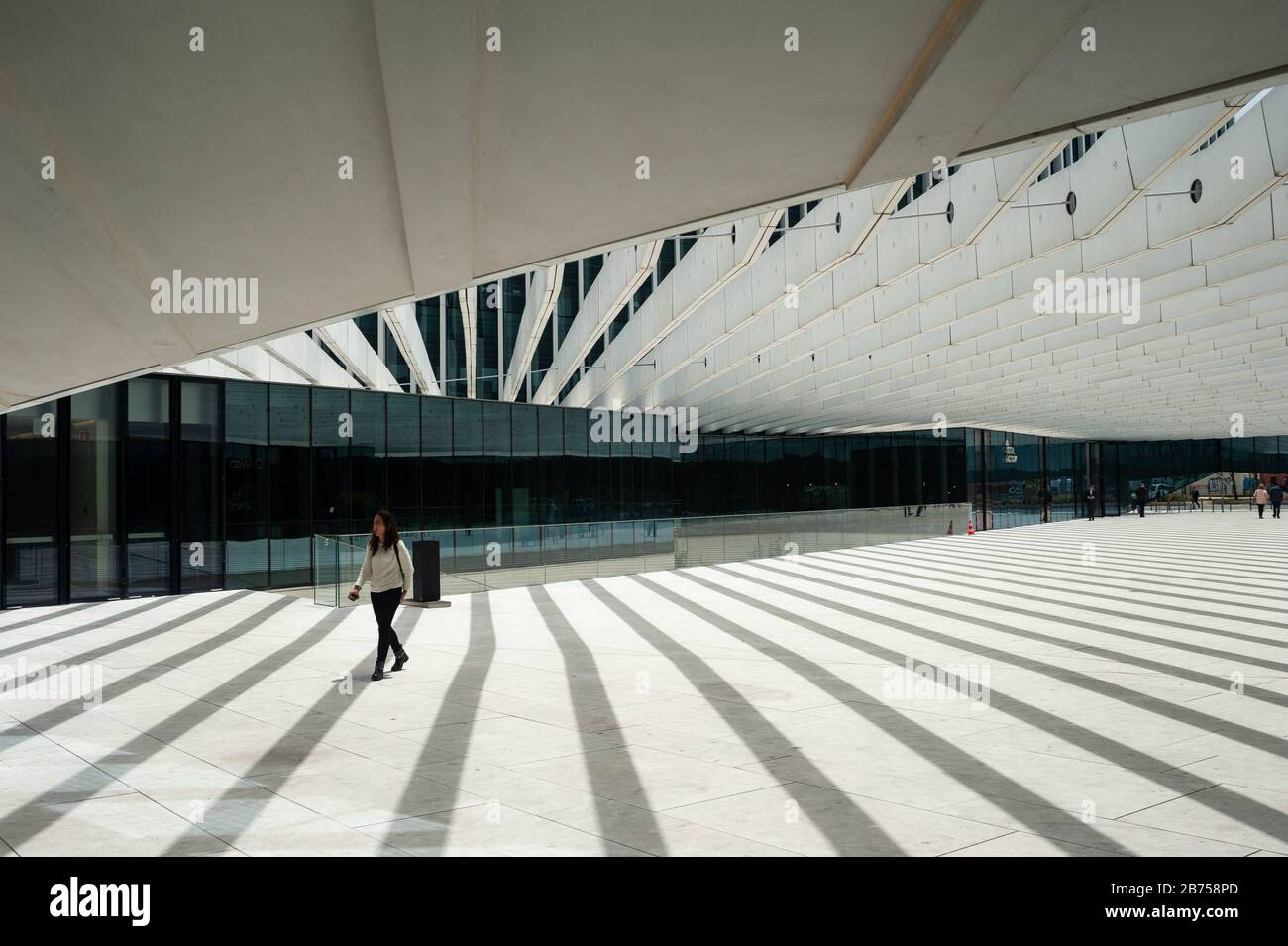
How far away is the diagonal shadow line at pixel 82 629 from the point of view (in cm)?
1204

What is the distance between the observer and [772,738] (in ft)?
22.8

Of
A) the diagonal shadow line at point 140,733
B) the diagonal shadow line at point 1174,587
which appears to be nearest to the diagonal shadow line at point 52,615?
the diagonal shadow line at point 140,733

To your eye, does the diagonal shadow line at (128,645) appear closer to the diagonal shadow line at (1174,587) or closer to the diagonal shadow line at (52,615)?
the diagonal shadow line at (52,615)

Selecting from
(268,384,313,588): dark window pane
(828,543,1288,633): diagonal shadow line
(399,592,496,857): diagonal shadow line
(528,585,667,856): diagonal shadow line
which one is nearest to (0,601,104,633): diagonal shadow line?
(268,384,313,588): dark window pane

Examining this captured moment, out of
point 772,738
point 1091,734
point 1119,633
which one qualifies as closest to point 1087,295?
point 1119,633

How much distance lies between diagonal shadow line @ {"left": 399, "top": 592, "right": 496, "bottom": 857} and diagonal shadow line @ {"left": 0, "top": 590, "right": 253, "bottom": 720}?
3.26 m

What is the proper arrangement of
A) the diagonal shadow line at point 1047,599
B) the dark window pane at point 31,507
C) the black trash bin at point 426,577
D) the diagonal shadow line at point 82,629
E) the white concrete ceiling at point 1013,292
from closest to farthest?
the white concrete ceiling at point 1013,292 → the diagonal shadow line at point 1047,599 → the diagonal shadow line at point 82,629 → the black trash bin at point 426,577 → the dark window pane at point 31,507

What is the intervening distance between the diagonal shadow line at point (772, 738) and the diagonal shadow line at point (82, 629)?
782cm

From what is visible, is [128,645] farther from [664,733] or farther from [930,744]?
[930,744]
